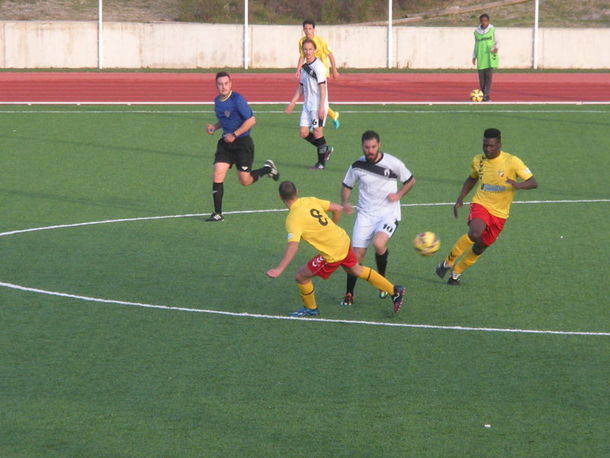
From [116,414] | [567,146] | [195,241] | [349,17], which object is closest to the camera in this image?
[116,414]

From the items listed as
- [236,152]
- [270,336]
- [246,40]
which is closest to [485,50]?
[246,40]

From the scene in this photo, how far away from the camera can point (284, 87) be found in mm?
36062

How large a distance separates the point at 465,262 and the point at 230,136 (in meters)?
4.75

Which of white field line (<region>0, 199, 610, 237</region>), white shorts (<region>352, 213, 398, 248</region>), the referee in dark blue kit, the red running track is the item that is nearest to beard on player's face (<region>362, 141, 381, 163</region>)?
white shorts (<region>352, 213, 398, 248</region>)

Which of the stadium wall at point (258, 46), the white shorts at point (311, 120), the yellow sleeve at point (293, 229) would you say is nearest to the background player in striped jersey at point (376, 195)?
the yellow sleeve at point (293, 229)

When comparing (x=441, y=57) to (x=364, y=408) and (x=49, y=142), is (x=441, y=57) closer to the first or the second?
(x=49, y=142)

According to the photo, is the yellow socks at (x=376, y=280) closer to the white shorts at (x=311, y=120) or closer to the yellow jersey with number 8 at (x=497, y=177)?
the yellow jersey with number 8 at (x=497, y=177)

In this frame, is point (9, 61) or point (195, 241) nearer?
point (195, 241)

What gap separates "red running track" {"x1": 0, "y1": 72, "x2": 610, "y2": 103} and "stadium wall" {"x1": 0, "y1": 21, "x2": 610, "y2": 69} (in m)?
2.42

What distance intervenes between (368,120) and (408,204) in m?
10.2

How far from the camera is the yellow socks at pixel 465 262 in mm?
12258

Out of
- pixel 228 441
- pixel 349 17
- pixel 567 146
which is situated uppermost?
pixel 349 17

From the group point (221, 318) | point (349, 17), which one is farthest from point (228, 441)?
point (349, 17)

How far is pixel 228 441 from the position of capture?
7789mm
